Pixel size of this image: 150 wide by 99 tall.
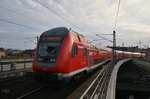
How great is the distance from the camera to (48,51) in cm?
1295

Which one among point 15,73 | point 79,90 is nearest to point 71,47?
point 79,90

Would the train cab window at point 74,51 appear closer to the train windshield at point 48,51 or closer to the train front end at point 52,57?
the train front end at point 52,57

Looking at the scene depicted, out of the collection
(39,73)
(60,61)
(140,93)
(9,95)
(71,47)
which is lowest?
(140,93)

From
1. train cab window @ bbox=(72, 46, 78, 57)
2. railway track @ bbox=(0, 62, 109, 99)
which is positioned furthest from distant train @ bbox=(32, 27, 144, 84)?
railway track @ bbox=(0, 62, 109, 99)

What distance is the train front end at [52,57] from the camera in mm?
12102

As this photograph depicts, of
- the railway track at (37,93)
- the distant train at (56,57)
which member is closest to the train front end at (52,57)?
the distant train at (56,57)

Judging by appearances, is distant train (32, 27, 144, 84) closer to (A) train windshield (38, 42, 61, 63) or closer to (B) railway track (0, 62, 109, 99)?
(A) train windshield (38, 42, 61, 63)

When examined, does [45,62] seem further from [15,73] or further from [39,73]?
[15,73]

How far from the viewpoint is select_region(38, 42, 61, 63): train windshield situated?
1256 centimetres

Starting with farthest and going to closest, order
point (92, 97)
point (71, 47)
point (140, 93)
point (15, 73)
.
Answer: point (140, 93) < point (15, 73) < point (71, 47) < point (92, 97)

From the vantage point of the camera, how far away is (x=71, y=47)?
511 inches

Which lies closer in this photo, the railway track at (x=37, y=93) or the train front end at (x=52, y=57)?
the railway track at (x=37, y=93)

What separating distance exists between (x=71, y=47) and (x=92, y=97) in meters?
3.70

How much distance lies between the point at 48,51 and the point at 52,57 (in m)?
0.64
